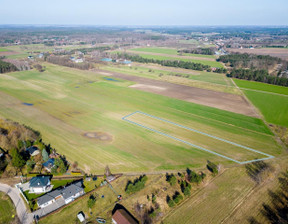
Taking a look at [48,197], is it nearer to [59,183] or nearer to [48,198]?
[48,198]

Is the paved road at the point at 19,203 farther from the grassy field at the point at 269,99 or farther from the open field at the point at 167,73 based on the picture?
the open field at the point at 167,73

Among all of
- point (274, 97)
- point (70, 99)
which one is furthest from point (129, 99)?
point (274, 97)

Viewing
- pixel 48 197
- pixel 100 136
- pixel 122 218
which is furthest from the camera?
pixel 100 136

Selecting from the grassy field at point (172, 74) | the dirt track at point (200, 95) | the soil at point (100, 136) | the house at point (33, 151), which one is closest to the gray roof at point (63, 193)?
the house at point (33, 151)

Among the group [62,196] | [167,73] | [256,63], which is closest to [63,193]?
[62,196]

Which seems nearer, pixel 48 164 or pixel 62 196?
pixel 62 196

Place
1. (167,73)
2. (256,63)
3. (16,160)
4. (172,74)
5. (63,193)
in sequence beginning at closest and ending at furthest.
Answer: (63,193) → (16,160) → (172,74) → (167,73) → (256,63)

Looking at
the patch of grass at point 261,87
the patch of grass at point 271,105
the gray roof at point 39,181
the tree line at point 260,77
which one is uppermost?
the tree line at point 260,77

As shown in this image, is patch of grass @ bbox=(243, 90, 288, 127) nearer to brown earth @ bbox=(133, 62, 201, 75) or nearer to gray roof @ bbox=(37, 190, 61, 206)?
brown earth @ bbox=(133, 62, 201, 75)
